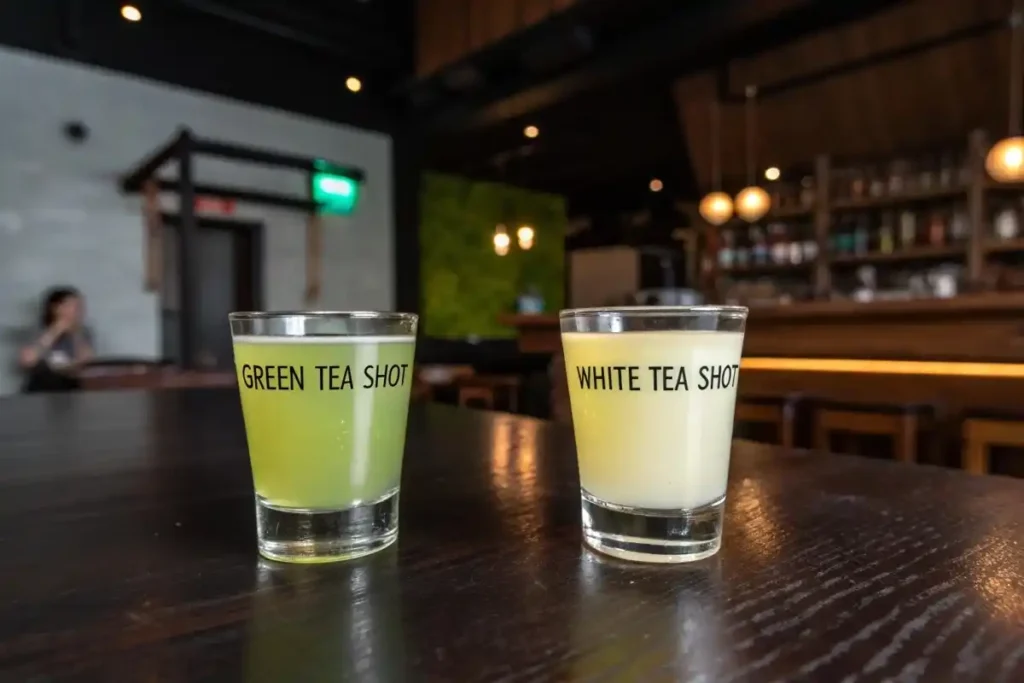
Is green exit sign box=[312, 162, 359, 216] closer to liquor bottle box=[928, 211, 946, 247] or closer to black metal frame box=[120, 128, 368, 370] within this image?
black metal frame box=[120, 128, 368, 370]

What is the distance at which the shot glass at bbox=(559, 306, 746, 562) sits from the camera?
17.9 inches

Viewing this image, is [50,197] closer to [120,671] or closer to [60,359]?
[60,359]

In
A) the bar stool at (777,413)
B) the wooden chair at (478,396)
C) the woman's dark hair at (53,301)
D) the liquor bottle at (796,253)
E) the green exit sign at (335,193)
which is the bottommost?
the wooden chair at (478,396)

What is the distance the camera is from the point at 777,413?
2.97 metres

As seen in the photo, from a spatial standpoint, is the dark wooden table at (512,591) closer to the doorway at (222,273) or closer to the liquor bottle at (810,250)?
the liquor bottle at (810,250)

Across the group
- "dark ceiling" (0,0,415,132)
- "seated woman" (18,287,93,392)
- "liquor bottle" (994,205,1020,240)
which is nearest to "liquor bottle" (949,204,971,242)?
"liquor bottle" (994,205,1020,240)

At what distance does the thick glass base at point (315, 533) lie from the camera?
45cm

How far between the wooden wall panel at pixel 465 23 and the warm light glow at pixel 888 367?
265 cm

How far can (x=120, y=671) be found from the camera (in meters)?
0.30

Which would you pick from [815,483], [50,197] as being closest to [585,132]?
[50,197]

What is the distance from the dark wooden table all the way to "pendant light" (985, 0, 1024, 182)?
11.9ft

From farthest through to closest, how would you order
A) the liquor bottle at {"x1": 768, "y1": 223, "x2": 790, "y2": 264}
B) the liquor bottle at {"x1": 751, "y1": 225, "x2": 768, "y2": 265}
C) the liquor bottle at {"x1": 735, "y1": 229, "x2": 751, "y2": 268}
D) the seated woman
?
the liquor bottle at {"x1": 735, "y1": 229, "x2": 751, "y2": 268} → the liquor bottle at {"x1": 751, "y1": 225, "x2": 768, "y2": 265} → the liquor bottle at {"x1": 768, "y1": 223, "x2": 790, "y2": 264} → the seated woman

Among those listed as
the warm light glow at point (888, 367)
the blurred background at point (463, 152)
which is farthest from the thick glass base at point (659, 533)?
the blurred background at point (463, 152)

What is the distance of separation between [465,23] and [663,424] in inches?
224
